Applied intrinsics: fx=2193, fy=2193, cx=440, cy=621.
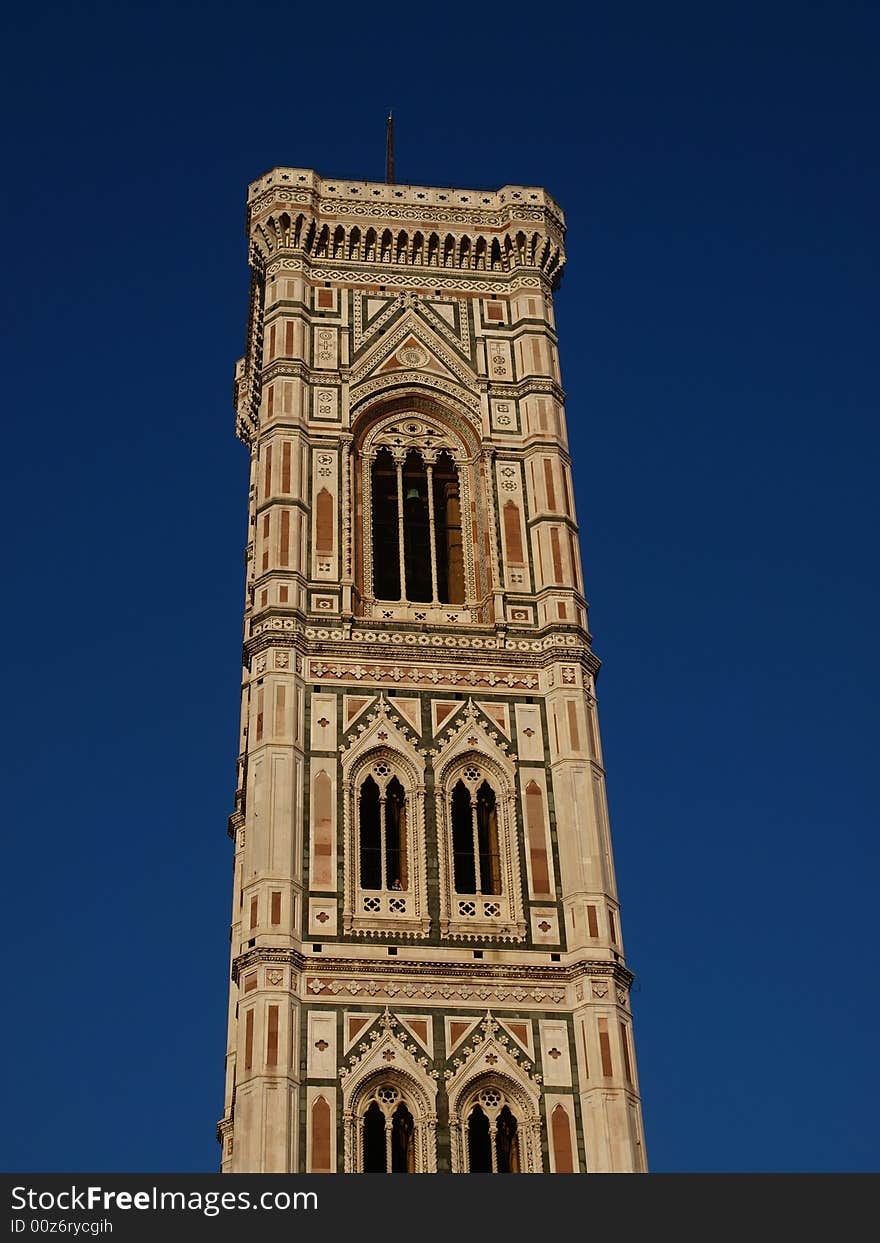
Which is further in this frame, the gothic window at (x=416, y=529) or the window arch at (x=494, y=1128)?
the gothic window at (x=416, y=529)

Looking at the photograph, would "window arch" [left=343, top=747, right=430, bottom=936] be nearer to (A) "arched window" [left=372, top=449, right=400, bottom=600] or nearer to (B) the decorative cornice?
(B) the decorative cornice

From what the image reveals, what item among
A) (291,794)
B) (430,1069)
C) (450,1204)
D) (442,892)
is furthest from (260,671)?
(450,1204)

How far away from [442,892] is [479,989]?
156 cm

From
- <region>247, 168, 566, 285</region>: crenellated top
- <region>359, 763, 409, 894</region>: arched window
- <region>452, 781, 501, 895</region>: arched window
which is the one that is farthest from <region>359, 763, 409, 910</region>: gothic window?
<region>247, 168, 566, 285</region>: crenellated top

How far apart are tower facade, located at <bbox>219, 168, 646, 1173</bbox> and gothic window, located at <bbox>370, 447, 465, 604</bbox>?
0.05 metres

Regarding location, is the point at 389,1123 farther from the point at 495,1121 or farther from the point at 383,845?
the point at 383,845

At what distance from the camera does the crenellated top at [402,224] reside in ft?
126

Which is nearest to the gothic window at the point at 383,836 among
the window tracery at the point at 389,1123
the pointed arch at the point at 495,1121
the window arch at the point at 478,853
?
the window arch at the point at 478,853

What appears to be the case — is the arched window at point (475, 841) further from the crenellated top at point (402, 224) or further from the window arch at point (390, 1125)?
the crenellated top at point (402, 224)

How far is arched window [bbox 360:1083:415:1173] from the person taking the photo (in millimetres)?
28047

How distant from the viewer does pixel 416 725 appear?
32219mm

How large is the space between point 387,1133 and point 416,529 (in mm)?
10888

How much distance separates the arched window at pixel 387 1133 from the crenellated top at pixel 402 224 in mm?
15926

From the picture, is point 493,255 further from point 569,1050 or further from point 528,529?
point 569,1050
